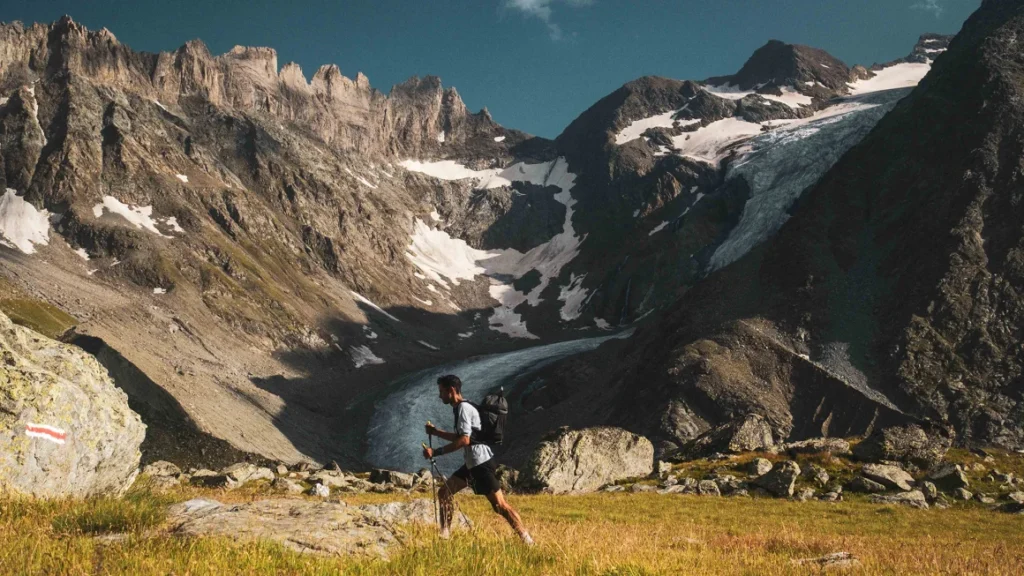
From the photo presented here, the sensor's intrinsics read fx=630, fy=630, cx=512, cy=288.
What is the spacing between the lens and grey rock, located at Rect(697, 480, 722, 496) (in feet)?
99.1

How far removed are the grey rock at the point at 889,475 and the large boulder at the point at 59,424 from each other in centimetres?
3046

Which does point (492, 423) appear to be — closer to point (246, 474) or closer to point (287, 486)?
point (287, 486)

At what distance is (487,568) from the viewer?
661 cm

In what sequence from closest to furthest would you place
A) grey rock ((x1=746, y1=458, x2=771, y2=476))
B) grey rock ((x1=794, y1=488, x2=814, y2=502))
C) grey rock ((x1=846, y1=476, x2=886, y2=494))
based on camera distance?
1. grey rock ((x1=794, y1=488, x2=814, y2=502))
2. grey rock ((x1=846, y1=476, x2=886, y2=494))
3. grey rock ((x1=746, y1=458, x2=771, y2=476))

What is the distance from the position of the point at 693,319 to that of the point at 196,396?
62.7 m

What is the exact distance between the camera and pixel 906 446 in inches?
1362

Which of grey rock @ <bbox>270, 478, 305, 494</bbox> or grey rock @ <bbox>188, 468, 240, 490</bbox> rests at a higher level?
grey rock @ <bbox>188, 468, 240, 490</bbox>

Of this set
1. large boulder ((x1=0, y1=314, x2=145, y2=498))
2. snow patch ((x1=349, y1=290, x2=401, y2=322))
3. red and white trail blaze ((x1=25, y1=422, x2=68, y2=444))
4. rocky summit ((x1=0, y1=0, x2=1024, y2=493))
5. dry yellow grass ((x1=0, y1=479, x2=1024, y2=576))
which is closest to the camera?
dry yellow grass ((x1=0, y1=479, x2=1024, y2=576))

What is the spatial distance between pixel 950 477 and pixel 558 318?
159898 mm

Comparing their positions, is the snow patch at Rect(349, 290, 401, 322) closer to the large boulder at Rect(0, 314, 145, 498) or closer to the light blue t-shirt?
the large boulder at Rect(0, 314, 145, 498)

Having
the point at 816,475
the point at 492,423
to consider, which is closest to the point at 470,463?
the point at 492,423

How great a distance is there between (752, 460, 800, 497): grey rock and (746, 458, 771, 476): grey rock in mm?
957

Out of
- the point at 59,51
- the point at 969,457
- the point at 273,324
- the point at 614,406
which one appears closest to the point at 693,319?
the point at 614,406

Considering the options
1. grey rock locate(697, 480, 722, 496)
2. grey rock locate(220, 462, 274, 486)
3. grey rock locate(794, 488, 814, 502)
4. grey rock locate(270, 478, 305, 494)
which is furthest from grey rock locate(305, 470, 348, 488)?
grey rock locate(794, 488, 814, 502)
